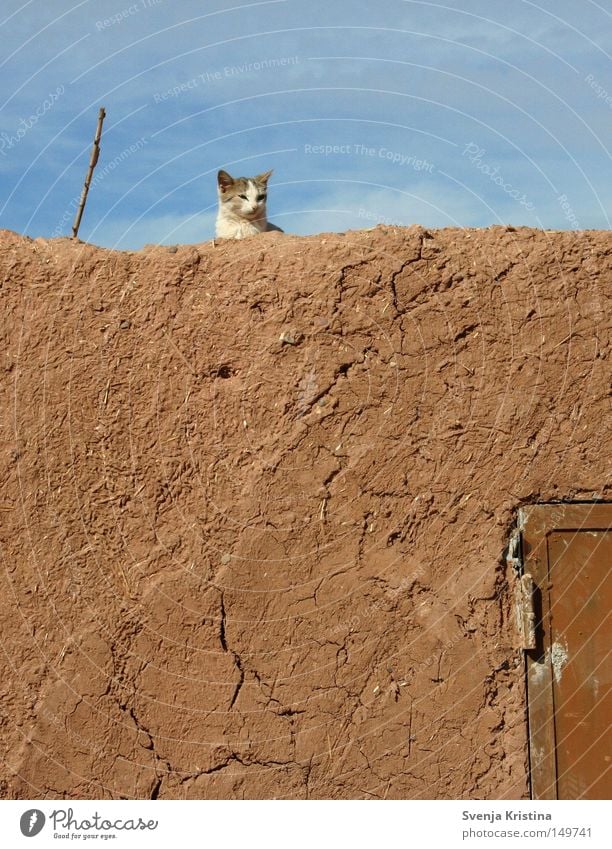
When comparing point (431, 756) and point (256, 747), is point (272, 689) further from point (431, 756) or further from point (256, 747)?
point (431, 756)

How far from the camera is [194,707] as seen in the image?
3.55 m

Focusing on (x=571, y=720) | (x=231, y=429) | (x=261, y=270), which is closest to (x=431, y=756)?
(x=571, y=720)

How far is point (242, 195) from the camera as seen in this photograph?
6.05m

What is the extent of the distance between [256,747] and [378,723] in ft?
1.54
